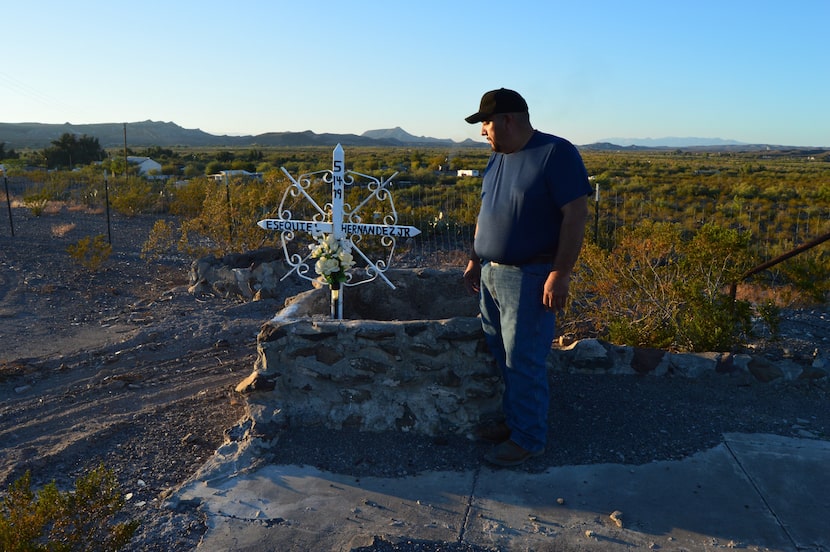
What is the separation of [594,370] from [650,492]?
1.37 meters

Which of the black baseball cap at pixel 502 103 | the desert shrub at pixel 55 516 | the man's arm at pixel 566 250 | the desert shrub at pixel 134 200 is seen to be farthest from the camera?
the desert shrub at pixel 134 200

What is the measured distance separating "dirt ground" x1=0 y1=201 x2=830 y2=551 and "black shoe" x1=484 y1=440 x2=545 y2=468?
7 centimetres

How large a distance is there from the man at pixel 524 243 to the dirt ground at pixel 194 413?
0.36 m

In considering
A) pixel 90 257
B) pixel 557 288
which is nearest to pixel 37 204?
pixel 90 257

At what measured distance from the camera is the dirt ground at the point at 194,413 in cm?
400

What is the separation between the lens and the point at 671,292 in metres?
5.65

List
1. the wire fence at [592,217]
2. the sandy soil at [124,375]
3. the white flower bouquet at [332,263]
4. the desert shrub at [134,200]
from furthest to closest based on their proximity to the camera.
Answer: the desert shrub at [134,200] < the wire fence at [592,217] < the white flower bouquet at [332,263] < the sandy soil at [124,375]

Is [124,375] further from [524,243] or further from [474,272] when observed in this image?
[524,243]

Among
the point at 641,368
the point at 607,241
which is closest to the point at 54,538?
the point at 641,368

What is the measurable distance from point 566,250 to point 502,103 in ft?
2.69

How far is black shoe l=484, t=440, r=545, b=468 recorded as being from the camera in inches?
153

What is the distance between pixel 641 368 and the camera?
4.90m

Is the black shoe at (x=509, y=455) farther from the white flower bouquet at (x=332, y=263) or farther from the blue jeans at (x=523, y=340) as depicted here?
the white flower bouquet at (x=332, y=263)

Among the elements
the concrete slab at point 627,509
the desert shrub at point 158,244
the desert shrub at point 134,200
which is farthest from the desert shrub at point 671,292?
the desert shrub at point 134,200
